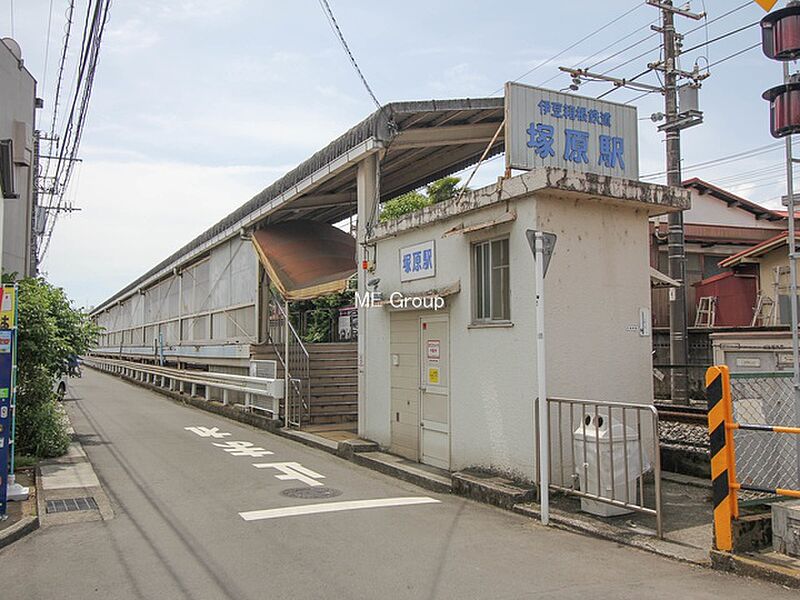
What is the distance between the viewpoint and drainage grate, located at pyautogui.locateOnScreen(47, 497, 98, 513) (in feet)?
26.1

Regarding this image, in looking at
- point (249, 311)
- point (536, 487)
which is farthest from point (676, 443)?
point (249, 311)

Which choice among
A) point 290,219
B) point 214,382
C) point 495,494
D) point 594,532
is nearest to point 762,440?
point 594,532

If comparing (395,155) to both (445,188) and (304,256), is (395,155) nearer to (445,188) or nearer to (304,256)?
(304,256)

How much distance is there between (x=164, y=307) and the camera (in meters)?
28.4

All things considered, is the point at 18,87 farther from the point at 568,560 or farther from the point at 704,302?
the point at 704,302

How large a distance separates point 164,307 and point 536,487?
2366 cm

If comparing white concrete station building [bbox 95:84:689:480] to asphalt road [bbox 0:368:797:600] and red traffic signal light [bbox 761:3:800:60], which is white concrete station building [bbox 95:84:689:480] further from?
red traffic signal light [bbox 761:3:800:60]

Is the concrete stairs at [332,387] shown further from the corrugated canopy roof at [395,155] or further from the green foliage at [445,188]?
the green foliage at [445,188]

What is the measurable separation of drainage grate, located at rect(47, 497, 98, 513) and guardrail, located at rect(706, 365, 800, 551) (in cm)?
668

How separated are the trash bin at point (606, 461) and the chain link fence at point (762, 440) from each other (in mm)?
967

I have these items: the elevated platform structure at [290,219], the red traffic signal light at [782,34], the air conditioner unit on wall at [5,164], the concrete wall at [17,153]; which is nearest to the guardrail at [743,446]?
the red traffic signal light at [782,34]

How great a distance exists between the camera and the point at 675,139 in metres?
15.9

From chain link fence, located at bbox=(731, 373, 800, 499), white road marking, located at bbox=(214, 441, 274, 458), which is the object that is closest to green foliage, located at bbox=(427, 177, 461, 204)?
white road marking, located at bbox=(214, 441, 274, 458)

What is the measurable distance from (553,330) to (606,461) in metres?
1.72
